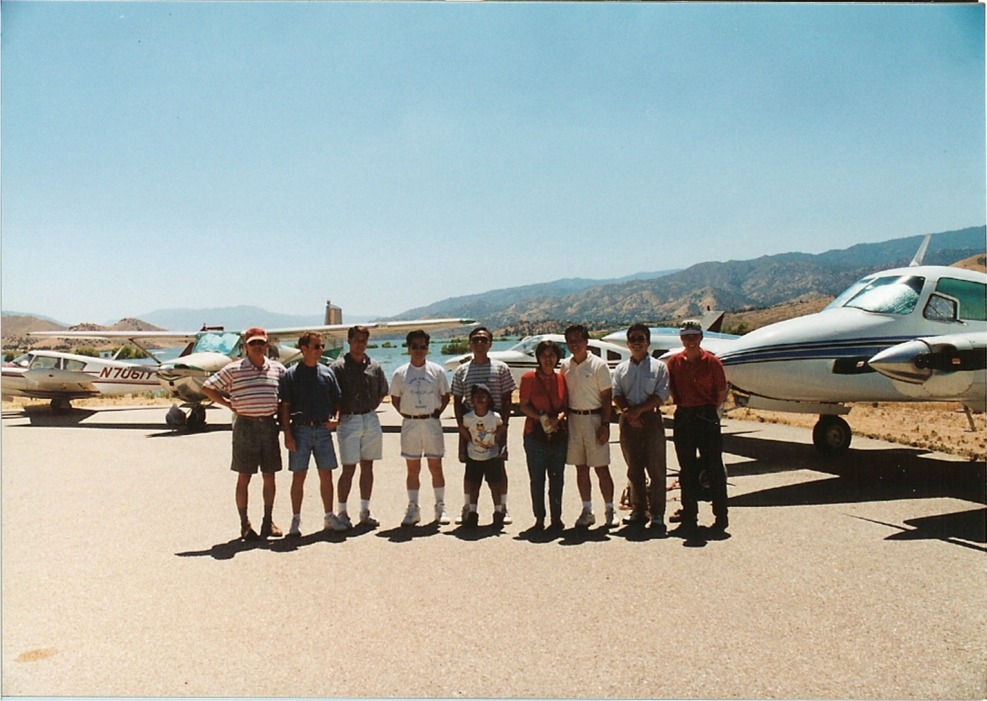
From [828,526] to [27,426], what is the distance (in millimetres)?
17937

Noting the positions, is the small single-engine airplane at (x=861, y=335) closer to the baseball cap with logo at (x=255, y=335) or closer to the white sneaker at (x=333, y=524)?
the white sneaker at (x=333, y=524)

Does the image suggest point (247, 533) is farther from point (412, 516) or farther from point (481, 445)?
point (481, 445)

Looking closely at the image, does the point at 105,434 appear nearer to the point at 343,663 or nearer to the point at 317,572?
the point at 317,572

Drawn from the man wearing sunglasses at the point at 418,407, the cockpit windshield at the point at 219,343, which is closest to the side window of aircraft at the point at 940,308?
the man wearing sunglasses at the point at 418,407

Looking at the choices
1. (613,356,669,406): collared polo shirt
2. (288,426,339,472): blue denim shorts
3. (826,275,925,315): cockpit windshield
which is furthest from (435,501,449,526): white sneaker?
(826,275,925,315): cockpit windshield

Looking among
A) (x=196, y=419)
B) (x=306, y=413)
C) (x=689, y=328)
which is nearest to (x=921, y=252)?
(x=689, y=328)

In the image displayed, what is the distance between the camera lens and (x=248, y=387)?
5.46 metres

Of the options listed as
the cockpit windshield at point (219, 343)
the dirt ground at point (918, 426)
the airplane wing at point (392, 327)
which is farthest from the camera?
the airplane wing at point (392, 327)

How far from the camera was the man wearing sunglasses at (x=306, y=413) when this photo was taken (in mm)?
5551

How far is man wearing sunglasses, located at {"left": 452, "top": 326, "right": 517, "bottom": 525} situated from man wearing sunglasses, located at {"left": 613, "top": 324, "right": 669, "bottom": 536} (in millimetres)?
1000

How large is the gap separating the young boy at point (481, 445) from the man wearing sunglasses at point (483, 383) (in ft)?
0.13

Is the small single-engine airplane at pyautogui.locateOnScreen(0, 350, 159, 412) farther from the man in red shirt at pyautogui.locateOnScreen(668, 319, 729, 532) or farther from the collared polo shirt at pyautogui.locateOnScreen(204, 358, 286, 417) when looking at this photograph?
the man in red shirt at pyautogui.locateOnScreen(668, 319, 729, 532)

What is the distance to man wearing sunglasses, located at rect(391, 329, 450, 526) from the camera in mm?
5852

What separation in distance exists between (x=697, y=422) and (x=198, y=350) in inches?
543
